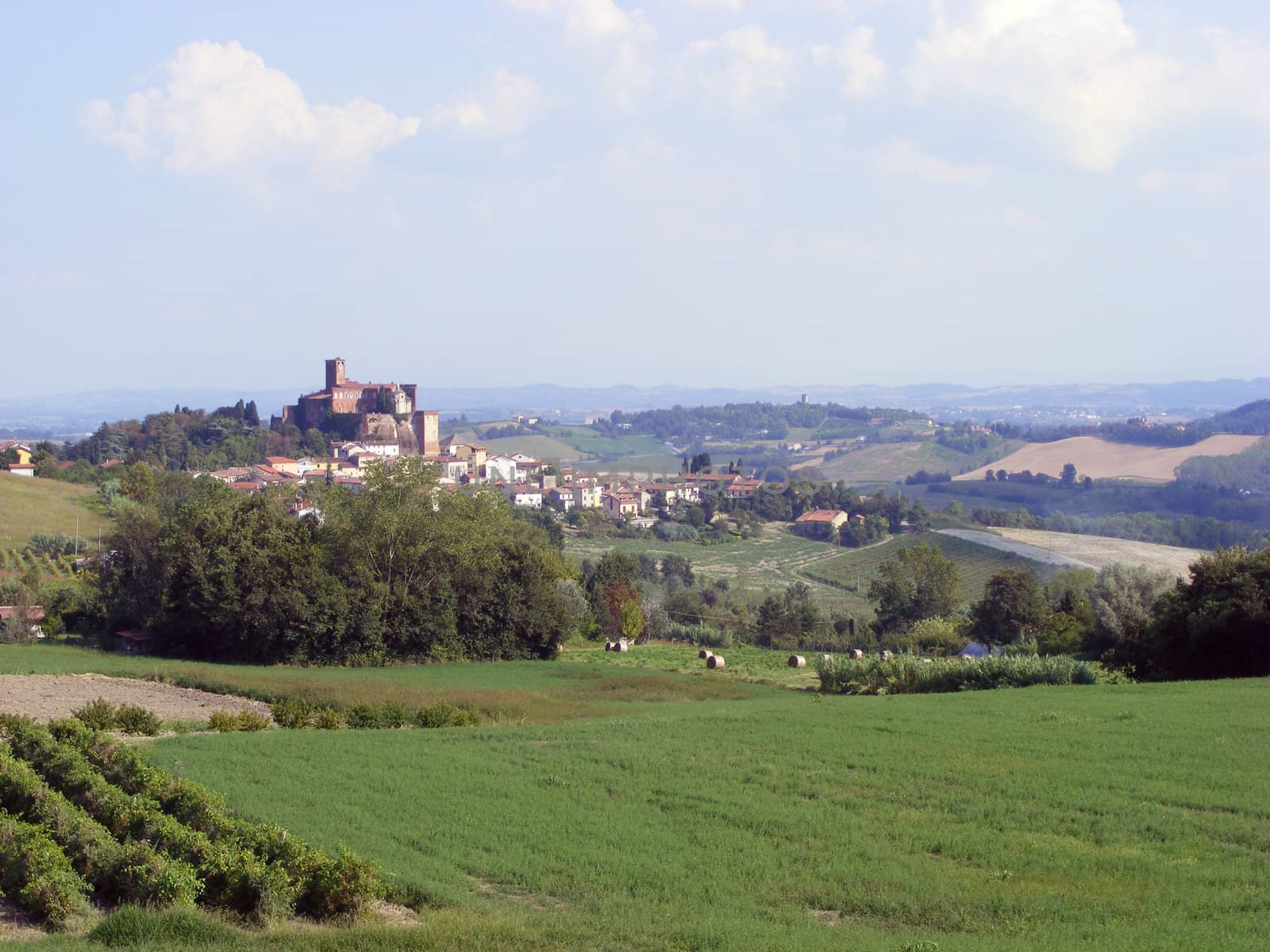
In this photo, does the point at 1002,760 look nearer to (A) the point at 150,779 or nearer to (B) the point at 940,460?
(A) the point at 150,779

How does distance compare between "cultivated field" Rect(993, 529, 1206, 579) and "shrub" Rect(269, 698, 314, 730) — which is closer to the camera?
"shrub" Rect(269, 698, 314, 730)

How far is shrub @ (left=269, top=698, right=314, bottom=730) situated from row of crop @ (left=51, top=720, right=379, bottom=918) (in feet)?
27.8

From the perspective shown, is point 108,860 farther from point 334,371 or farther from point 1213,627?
point 334,371

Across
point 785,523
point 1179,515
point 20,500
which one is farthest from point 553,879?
point 785,523

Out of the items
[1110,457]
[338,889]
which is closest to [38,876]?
[338,889]

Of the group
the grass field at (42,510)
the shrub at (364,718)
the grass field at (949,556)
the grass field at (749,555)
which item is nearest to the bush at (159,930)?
the shrub at (364,718)

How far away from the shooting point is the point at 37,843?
30.2ft

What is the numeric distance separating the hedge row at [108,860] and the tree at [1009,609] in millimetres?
38681

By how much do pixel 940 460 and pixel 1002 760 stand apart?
492 feet

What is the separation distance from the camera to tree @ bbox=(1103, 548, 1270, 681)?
2550 centimetres

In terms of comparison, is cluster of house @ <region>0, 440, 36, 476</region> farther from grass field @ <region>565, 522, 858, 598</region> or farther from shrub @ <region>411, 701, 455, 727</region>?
shrub @ <region>411, 701, 455, 727</region>

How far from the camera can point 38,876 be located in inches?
344

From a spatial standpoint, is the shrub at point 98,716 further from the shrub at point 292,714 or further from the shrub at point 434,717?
the shrub at point 434,717

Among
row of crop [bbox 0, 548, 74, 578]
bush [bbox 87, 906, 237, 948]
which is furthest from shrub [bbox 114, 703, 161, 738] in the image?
row of crop [bbox 0, 548, 74, 578]
